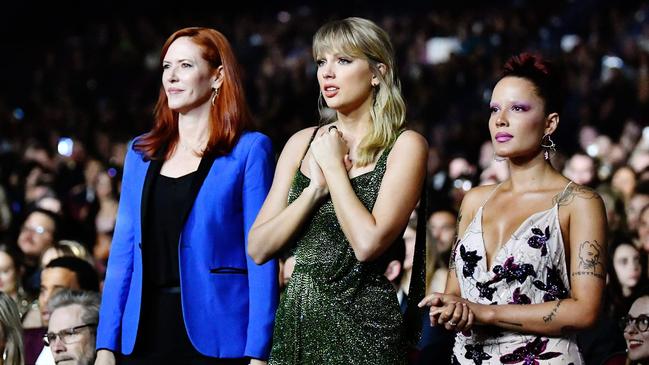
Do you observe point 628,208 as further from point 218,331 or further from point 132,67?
point 132,67

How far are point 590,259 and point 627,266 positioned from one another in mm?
3087

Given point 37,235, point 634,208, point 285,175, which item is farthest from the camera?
point 37,235

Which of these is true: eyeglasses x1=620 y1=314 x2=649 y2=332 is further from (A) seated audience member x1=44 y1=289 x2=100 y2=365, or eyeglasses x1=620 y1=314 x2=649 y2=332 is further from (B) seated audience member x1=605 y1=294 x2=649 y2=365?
(A) seated audience member x1=44 y1=289 x2=100 y2=365

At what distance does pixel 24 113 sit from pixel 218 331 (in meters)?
12.9

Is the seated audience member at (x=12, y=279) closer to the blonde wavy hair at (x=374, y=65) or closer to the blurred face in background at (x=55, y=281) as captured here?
the blurred face in background at (x=55, y=281)

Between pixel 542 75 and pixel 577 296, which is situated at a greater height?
pixel 542 75

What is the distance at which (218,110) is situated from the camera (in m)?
4.28

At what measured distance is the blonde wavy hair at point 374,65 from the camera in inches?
149

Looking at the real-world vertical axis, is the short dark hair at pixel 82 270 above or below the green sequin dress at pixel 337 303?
above

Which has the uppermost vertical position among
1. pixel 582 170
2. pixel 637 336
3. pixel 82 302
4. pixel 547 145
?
pixel 582 170

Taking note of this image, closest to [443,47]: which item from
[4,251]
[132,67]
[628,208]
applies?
[132,67]

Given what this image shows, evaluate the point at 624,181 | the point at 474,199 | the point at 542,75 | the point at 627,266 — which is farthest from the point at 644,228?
the point at 542,75

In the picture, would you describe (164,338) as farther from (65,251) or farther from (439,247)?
(439,247)

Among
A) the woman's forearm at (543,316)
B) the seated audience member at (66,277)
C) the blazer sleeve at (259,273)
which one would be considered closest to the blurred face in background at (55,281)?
the seated audience member at (66,277)
